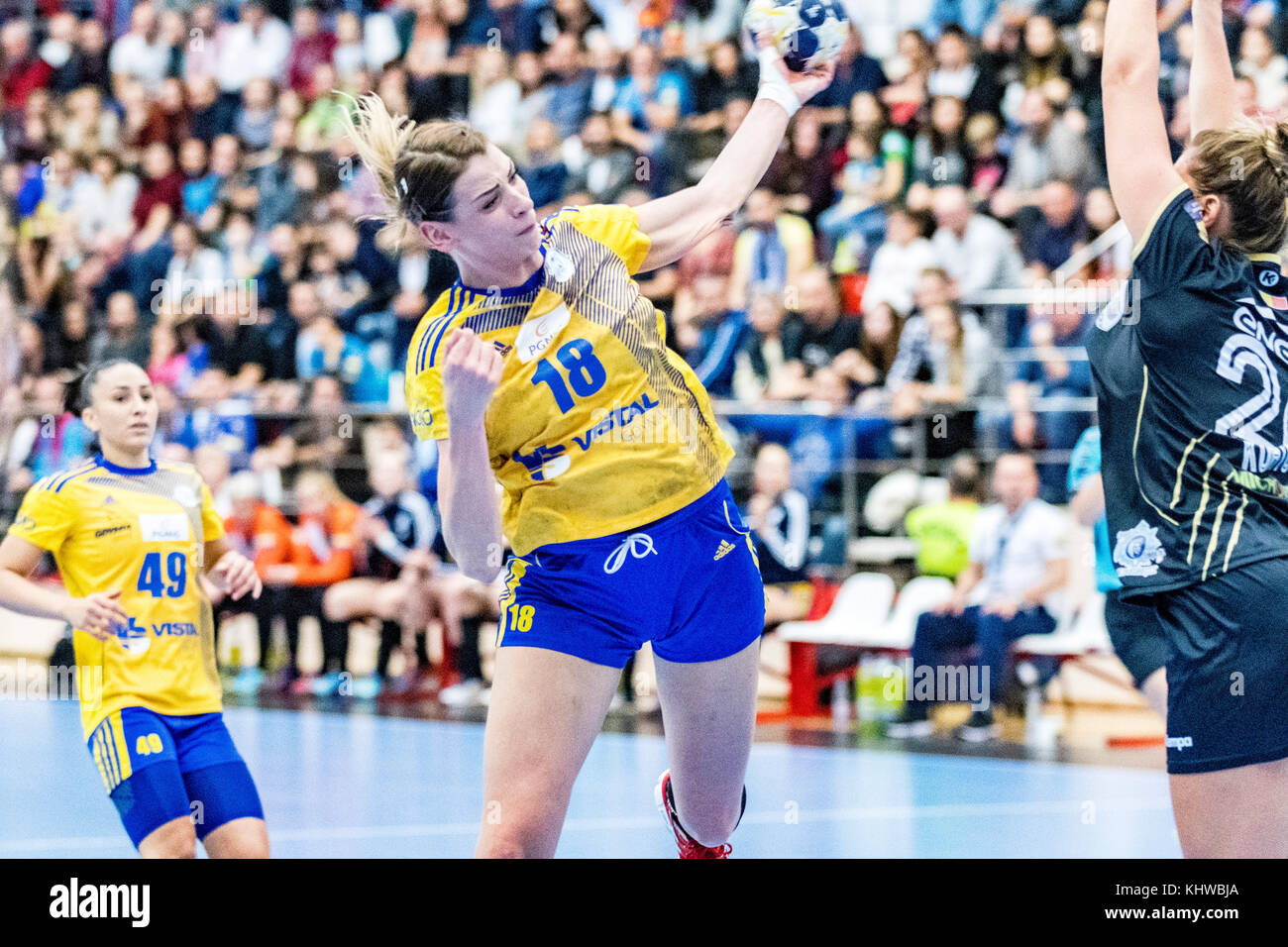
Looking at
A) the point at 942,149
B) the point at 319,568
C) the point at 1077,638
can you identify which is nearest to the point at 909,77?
the point at 942,149

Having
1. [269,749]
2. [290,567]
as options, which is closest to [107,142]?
[290,567]

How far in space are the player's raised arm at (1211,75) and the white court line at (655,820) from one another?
13.0 ft

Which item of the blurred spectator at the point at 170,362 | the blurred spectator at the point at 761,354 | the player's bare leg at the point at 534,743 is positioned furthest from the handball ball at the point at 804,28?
the blurred spectator at the point at 170,362

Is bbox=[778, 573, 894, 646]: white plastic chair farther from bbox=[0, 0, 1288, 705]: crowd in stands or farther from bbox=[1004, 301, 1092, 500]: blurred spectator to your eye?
bbox=[1004, 301, 1092, 500]: blurred spectator

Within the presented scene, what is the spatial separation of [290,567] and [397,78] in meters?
4.61

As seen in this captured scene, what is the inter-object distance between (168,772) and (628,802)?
10.6 feet

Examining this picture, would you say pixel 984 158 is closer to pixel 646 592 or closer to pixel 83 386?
pixel 83 386

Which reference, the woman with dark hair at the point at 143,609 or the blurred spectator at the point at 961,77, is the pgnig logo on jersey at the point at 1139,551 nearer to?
the woman with dark hair at the point at 143,609

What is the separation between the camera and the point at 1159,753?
8281 mm

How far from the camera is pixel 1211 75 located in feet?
12.1

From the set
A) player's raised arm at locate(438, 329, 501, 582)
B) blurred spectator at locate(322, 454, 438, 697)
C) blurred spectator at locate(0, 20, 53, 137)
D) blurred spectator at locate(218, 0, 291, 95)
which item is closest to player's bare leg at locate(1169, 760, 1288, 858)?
player's raised arm at locate(438, 329, 501, 582)

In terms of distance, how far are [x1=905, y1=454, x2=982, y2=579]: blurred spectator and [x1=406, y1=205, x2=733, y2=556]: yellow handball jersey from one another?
5.35 metres

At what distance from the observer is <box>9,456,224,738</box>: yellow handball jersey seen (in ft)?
15.1
